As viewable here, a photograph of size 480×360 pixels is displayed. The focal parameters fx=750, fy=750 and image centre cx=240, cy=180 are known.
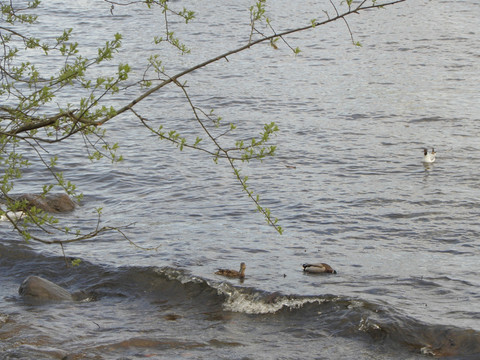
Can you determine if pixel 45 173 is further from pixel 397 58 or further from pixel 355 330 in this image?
pixel 397 58

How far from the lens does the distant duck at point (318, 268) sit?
10320mm

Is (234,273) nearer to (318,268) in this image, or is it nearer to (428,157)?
(318,268)

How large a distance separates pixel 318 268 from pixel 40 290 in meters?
3.71

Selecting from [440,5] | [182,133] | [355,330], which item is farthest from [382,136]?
[440,5]

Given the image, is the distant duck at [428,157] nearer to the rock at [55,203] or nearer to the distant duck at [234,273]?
the distant duck at [234,273]

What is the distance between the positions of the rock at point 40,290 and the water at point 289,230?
196 mm

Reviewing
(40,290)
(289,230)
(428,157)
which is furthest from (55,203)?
(428,157)

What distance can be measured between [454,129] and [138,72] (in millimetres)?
9446

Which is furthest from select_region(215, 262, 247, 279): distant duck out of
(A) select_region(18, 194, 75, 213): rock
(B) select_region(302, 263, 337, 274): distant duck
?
(A) select_region(18, 194, 75, 213): rock

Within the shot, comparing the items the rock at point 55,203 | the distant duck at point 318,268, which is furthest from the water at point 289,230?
the rock at point 55,203

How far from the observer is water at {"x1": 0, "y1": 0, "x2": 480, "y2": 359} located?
8.70 m

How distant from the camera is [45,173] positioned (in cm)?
1500

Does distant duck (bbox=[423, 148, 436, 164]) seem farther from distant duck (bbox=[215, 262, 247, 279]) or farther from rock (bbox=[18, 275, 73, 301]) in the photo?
rock (bbox=[18, 275, 73, 301])

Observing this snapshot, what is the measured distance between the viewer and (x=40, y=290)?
31.7 feet
